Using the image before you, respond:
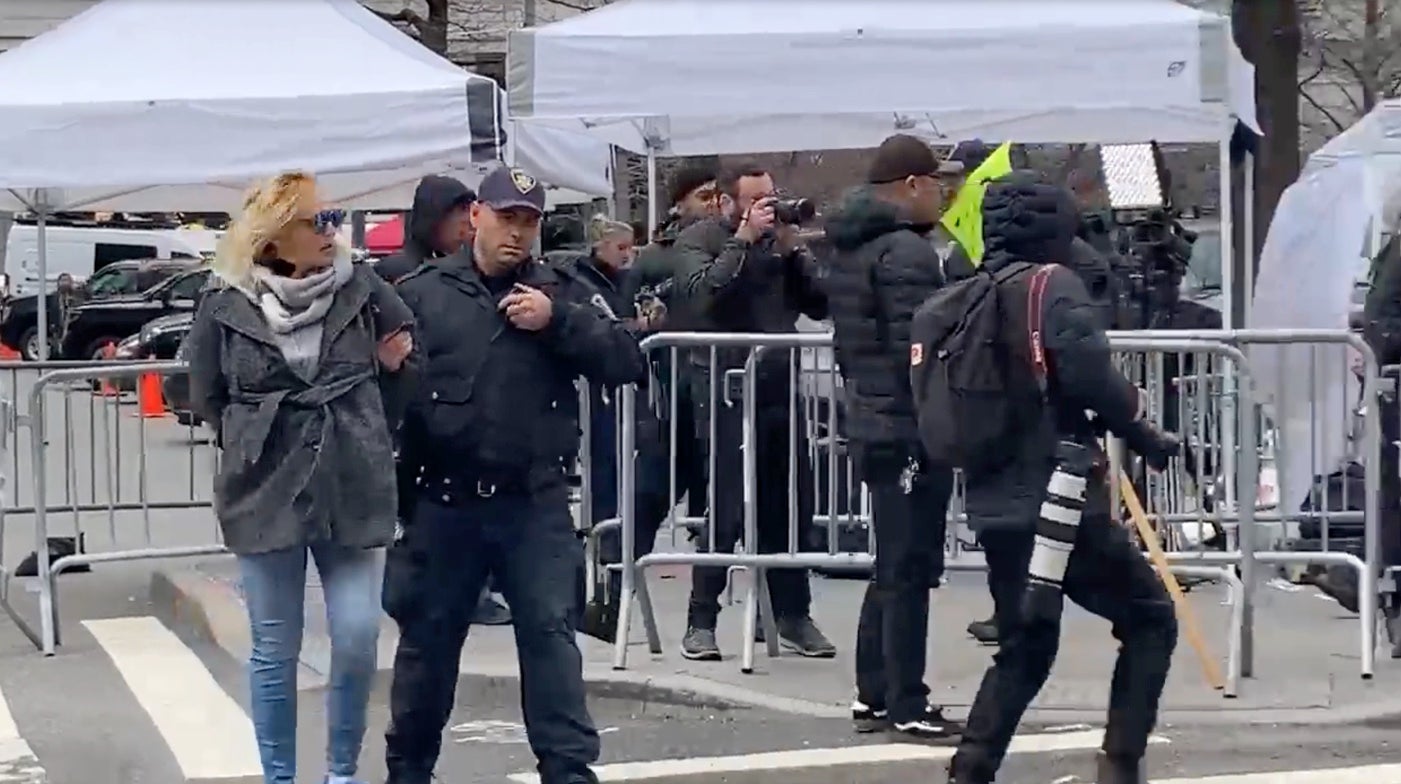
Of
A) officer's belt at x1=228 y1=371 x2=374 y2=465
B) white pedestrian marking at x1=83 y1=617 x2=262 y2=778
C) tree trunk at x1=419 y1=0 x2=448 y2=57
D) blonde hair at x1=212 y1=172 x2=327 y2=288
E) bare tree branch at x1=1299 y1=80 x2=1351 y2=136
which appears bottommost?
white pedestrian marking at x1=83 y1=617 x2=262 y2=778

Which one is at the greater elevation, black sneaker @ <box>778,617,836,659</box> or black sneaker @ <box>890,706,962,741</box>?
black sneaker @ <box>778,617,836,659</box>

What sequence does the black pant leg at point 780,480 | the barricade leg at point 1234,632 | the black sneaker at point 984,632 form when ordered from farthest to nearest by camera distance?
the black sneaker at point 984,632
the black pant leg at point 780,480
the barricade leg at point 1234,632

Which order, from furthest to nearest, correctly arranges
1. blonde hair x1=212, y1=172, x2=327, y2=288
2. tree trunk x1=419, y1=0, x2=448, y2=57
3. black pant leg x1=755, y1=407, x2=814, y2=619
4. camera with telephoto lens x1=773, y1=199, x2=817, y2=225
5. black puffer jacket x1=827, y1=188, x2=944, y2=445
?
tree trunk x1=419, y1=0, x2=448, y2=57 < black pant leg x1=755, y1=407, x2=814, y2=619 < camera with telephoto lens x1=773, y1=199, x2=817, y2=225 < black puffer jacket x1=827, y1=188, x2=944, y2=445 < blonde hair x1=212, y1=172, x2=327, y2=288

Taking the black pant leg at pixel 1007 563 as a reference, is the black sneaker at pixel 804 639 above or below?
below

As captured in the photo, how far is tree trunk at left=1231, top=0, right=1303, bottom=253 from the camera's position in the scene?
16672 mm

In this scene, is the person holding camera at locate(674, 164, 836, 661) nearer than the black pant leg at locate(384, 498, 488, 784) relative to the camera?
No

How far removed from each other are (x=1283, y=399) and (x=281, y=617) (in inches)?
180

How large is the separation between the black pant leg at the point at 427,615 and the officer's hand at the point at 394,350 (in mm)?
409

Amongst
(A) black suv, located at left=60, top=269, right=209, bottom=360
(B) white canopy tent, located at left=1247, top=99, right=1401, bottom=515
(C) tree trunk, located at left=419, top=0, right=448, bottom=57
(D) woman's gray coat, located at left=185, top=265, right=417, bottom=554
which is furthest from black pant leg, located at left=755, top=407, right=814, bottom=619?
(A) black suv, located at left=60, top=269, right=209, bottom=360

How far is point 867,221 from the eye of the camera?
6840 millimetres

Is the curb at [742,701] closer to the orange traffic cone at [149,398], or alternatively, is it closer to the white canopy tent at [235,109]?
the orange traffic cone at [149,398]

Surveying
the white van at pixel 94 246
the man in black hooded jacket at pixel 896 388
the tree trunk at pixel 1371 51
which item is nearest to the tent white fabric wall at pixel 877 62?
the man in black hooded jacket at pixel 896 388

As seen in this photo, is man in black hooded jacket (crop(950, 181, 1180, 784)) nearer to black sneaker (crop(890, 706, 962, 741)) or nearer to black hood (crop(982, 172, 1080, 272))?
black hood (crop(982, 172, 1080, 272))

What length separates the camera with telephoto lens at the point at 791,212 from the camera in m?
7.94
